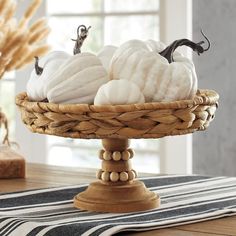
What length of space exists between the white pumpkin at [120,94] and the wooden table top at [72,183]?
210mm

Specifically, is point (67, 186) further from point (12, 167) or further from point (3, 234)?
point (3, 234)

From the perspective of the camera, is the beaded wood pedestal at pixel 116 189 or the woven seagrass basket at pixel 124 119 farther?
the beaded wood pedestal at pixel 116 189

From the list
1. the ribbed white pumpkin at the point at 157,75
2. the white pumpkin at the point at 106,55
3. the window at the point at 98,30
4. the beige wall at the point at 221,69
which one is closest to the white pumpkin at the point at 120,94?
the ribbed white pumpkin at the point at 157,75

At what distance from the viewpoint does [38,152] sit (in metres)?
3.41

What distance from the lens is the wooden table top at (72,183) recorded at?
4.00 feet

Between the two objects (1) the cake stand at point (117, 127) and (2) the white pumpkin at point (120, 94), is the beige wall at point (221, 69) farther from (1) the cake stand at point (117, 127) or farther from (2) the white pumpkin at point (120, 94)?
(2) the white pumpkin at point (120, 94)

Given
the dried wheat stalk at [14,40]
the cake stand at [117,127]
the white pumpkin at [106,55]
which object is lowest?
the cake stand at [117,127]

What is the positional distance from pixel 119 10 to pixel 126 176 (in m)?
1.85

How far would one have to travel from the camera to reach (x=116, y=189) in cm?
137

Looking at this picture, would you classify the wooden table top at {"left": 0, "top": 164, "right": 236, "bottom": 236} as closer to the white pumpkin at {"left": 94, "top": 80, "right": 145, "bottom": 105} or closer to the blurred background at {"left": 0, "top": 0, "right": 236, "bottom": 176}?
the white pumpkin at {"left": 94, "top": 80, "right": 145, "bottom": 105}

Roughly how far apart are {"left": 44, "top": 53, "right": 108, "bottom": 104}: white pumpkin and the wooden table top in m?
0.25

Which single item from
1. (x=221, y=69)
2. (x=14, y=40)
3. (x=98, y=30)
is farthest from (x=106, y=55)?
(x=98, y=30)

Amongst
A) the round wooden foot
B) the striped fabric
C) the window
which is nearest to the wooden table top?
the striped fabric

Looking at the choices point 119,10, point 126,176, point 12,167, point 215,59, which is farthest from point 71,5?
point 126,176
